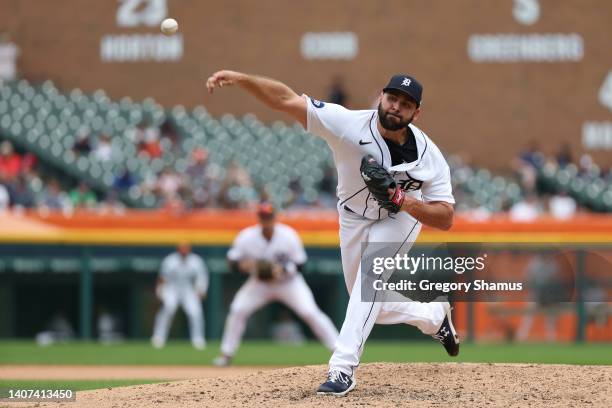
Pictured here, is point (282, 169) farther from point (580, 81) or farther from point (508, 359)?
point (508, 359)

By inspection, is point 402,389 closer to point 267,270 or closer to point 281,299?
point 267,270

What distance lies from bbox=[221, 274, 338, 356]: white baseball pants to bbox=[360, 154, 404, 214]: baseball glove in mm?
5448

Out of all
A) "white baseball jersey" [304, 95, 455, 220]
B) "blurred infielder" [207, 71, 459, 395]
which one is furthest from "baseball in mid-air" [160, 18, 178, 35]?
"white baseball jersey" [304, 95, 455, 220]

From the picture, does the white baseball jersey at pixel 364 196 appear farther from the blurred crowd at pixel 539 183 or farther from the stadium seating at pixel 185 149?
the stadium seating at pixel 185 149

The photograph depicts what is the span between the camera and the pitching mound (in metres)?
6.73

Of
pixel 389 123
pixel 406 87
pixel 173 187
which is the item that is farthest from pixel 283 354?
pixel 406 87

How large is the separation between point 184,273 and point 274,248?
3.66 metres

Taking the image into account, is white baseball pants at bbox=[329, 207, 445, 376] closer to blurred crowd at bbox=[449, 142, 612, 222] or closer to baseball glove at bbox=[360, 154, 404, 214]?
baseball glove at bbox=[360, 154, 404, 214]

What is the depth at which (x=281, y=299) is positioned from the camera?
12.4m

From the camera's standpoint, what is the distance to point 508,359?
1234 cm

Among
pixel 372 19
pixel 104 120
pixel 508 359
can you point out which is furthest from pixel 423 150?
pixel 372 19

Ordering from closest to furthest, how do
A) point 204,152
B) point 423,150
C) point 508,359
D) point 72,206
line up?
1. point 423,150
2. point 508,359
3. point 72,206
4. point 204,152

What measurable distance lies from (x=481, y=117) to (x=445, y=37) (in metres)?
1.75

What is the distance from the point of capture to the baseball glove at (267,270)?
12.2 m
